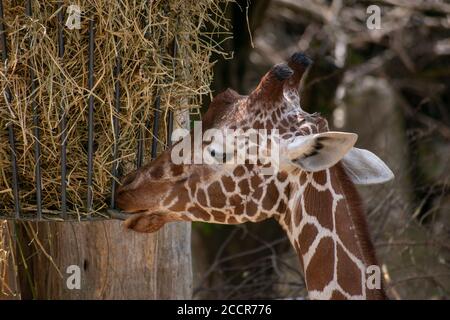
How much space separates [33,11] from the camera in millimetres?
3557

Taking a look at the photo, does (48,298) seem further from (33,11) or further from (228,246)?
(228,246)

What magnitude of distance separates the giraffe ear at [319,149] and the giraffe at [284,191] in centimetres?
2

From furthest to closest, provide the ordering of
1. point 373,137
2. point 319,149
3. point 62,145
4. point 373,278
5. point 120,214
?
point 373,137 → point 120,214 → point 62,145 → point 373,278 → point 319,149

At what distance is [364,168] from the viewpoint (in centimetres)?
380

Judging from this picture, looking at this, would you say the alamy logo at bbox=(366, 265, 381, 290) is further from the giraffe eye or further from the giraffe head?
the giraffe eye

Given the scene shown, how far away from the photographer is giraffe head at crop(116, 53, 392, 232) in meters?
3.62

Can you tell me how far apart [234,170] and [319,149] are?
1.41 feet

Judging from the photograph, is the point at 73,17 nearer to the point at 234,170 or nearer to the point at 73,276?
the point at 234,170

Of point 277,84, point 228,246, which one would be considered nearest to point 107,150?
point 277,84

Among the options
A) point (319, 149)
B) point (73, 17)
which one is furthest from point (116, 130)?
point (319, 149)

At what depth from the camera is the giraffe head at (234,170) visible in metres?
3.62

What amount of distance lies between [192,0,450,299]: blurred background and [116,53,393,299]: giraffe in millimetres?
1539

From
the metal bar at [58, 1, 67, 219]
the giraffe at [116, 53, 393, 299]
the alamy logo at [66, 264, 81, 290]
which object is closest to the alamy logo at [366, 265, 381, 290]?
the giraffe at [116, 53, 393, 299]

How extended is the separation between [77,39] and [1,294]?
188 centimetres
